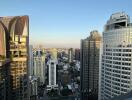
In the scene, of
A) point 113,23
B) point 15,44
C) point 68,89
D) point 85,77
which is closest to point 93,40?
point 85,77

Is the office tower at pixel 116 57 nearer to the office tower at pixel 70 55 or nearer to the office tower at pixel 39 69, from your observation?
the office tower at pixel 39 69

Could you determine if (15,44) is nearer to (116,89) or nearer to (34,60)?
(116,89)

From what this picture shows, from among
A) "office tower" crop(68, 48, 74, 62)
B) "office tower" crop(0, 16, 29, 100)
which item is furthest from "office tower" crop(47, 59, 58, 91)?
"office tower" crop(0, 16, 29, 100)

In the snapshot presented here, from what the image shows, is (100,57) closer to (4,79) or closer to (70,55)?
(4,79)

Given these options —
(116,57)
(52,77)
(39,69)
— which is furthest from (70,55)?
(116,57)

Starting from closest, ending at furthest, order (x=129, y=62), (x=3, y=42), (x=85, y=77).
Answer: (x=3, y=42)
(x=129, y=62)
(x=85, y=77)

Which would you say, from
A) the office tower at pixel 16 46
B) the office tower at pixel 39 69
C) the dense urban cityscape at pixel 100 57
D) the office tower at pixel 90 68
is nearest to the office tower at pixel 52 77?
the office tower at pixel 39 69
